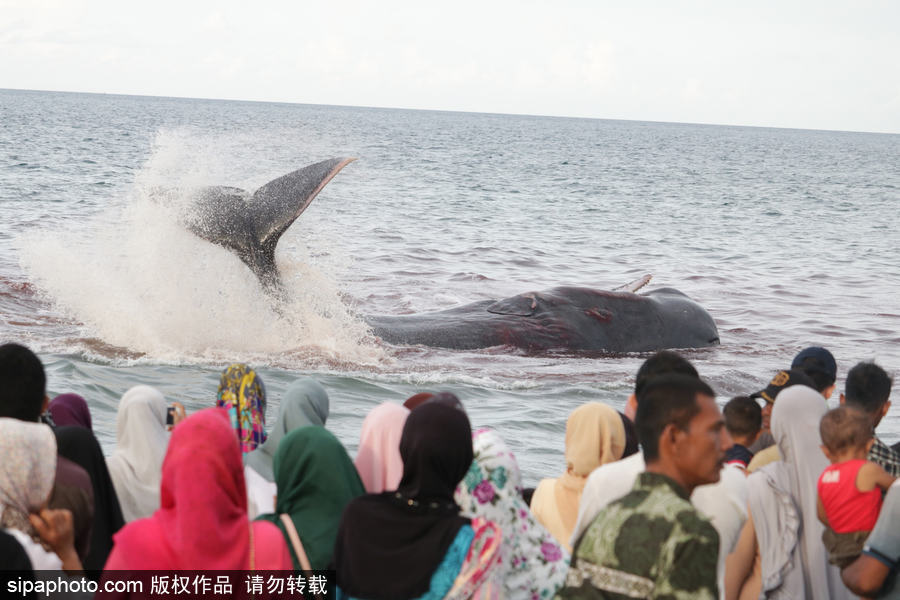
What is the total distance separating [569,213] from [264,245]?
28.6 metres

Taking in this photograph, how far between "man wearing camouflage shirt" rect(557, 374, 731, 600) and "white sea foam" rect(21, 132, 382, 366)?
6993 mm

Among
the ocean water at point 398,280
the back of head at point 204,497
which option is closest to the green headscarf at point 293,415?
the back of head at point 204,497

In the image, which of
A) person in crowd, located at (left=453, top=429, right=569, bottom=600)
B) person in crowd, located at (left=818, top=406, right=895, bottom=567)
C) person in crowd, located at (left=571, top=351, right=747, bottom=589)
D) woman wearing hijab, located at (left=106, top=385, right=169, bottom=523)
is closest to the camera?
person in crowd, located at (left=571, top=351, right=747, bottom=589)

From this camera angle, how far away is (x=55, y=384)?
29.6 feet

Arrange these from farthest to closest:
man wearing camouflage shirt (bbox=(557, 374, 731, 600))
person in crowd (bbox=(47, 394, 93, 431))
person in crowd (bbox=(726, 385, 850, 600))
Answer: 1. person in crowd (bbox=(47, 394, 93, 431))
2. person in crowd (bbox=(726, 385, 850, 600))
3. man wearing camouflage shirt (bbox=(557, 374, 731, 600))

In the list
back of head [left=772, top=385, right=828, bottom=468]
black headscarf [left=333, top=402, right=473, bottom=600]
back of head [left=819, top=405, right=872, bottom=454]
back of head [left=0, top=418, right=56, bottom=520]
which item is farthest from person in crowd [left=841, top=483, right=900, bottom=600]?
back of head [left=0, top=418, right=56, bottom=520]

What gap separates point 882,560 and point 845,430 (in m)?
0.47

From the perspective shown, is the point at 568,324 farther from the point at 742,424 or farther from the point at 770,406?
the point at 742,424

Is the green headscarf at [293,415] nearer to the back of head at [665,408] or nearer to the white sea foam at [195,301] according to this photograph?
the back of head at [665,408]

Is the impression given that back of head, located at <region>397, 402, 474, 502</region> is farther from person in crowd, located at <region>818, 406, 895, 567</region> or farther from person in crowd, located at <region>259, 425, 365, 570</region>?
person in crowd, located at <region>818, 406, 895, 567</region>

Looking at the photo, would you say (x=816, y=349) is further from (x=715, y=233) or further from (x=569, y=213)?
(x=569, y=213)

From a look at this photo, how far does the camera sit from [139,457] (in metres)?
4.12

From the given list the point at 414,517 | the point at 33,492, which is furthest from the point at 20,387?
the point at 414,517

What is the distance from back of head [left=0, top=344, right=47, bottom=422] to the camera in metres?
3.61
